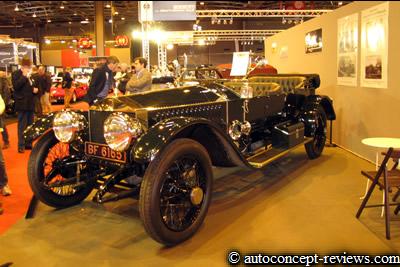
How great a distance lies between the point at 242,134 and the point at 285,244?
148 cm

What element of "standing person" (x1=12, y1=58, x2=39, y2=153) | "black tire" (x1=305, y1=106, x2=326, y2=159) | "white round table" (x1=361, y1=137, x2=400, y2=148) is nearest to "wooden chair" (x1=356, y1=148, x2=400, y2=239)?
"white round table" (x1=361, y1=137, x2=400, y2=148)

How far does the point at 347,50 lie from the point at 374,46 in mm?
881

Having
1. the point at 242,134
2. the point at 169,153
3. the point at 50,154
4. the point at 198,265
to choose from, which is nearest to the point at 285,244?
the point at 198,265

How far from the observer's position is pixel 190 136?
3453mm

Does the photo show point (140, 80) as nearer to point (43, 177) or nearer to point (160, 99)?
point (160, 99)

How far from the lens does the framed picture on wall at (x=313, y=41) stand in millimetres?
7176

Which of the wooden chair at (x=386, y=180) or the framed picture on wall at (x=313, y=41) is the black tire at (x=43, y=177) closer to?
the wooden chair at (x=386, y=180)

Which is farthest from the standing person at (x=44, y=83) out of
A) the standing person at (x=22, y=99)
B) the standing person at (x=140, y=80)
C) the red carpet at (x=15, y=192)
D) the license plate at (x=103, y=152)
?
the license plate at (x=103, y=152)

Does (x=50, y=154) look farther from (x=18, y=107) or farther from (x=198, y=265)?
(x=18, y=107)

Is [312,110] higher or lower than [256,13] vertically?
lower

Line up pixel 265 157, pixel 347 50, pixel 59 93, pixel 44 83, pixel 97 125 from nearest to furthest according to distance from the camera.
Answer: pixel 97 125, pixel 265 157, pixel 347 50, pixel 44 83, pixel 59 93

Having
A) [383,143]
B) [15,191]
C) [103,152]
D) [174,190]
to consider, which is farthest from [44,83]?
[383,143]

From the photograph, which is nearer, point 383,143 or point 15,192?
point 383,143

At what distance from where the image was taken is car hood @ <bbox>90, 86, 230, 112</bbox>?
3.41 metres
